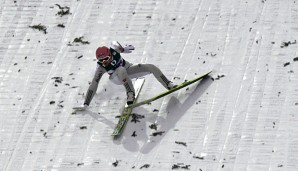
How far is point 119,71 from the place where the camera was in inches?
357

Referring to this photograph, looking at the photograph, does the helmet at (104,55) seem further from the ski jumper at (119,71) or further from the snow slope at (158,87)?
the snow slope at (158,87)

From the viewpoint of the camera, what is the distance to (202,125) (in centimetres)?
886

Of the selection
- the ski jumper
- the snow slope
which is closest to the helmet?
the ski jumper

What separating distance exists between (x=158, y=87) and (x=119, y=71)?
2.39 feet

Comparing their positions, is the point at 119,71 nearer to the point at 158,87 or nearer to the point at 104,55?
the point at 104,55

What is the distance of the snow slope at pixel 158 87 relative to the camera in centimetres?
859

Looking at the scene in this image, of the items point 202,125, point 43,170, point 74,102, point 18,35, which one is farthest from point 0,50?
point 202,125

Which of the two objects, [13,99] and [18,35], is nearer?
[13,99]

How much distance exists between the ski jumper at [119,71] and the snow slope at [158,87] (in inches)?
11.5

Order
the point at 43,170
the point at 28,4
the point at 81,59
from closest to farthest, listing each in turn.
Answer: the point at 43,170
the point at 81,59
the point at 28,4

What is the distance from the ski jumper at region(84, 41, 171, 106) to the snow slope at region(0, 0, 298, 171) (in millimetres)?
291

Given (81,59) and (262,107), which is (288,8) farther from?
(81,59)

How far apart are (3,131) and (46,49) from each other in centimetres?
173

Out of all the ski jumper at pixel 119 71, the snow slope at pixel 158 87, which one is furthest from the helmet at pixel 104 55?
the snow slope at pixel 158 87
